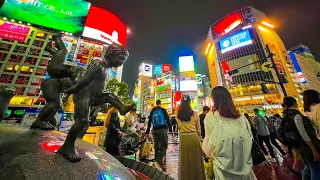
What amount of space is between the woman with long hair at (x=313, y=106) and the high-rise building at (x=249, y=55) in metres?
43.9

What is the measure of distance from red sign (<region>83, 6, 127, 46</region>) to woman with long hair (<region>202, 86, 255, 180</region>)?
102 ft

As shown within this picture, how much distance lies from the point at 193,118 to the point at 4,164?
302 cm

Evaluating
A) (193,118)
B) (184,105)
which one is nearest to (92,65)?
(184,105)

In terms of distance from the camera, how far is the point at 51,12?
952 inches

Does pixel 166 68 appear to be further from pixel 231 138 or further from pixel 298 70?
pixel 231 138

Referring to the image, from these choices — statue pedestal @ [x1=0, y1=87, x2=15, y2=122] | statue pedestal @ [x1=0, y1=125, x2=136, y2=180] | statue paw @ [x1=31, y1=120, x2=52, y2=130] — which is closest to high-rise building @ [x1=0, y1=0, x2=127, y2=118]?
statue paw @ [x1=31, y1=120, x2=52, y2=130]

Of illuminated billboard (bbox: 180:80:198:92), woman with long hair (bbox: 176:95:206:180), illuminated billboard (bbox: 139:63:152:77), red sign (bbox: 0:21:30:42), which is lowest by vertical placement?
woman with long hair (bbox: 176:95:206:180)

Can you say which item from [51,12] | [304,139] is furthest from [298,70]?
[51,12]

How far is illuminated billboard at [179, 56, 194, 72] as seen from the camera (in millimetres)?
28656

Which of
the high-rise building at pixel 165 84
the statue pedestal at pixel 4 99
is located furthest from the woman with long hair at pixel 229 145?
the high-rise building at pixel 165 84

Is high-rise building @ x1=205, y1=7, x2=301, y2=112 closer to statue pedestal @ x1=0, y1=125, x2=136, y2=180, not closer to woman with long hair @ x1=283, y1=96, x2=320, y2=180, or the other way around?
woman with long hair @ x1=283, y1=96, x2=320, y2=180

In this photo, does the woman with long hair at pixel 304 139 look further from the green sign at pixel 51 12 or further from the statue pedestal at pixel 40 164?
the green sign at pixel 51 12

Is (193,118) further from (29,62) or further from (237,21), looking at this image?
(237,21)

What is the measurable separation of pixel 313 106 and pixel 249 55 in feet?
191
